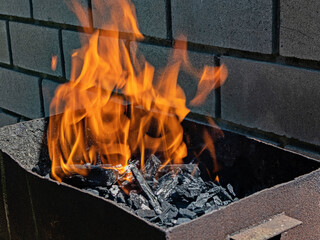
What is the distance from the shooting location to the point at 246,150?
2.82 meters

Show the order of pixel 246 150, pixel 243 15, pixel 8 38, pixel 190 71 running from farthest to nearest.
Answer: pixel 8 38
pixel 190 71
pixel 243 15
pixel 246 150

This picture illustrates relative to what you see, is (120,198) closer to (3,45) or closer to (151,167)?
(151,167)

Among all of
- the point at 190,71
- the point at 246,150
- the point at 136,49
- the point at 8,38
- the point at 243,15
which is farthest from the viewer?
the point at 8,38

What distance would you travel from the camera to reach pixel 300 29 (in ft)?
9.43

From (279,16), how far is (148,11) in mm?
1070

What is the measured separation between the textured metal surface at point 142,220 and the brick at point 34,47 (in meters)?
1.71

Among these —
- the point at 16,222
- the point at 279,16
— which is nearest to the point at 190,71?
the point at 279,16

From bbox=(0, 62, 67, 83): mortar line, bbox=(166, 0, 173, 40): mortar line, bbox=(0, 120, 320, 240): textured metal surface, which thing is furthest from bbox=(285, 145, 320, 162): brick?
bbox=(0, 62, 67, 83): mortar line

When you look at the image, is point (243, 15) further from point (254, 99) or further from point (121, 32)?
point (121, 32)

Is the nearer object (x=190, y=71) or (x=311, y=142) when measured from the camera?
(x=311, y=142)

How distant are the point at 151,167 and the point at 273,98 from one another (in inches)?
29.2

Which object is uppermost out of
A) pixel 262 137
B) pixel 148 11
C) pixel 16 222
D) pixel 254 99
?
pixel 148 11

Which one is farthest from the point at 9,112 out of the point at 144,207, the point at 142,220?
the point at 142,220

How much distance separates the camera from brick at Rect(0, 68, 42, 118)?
5.11 metres
